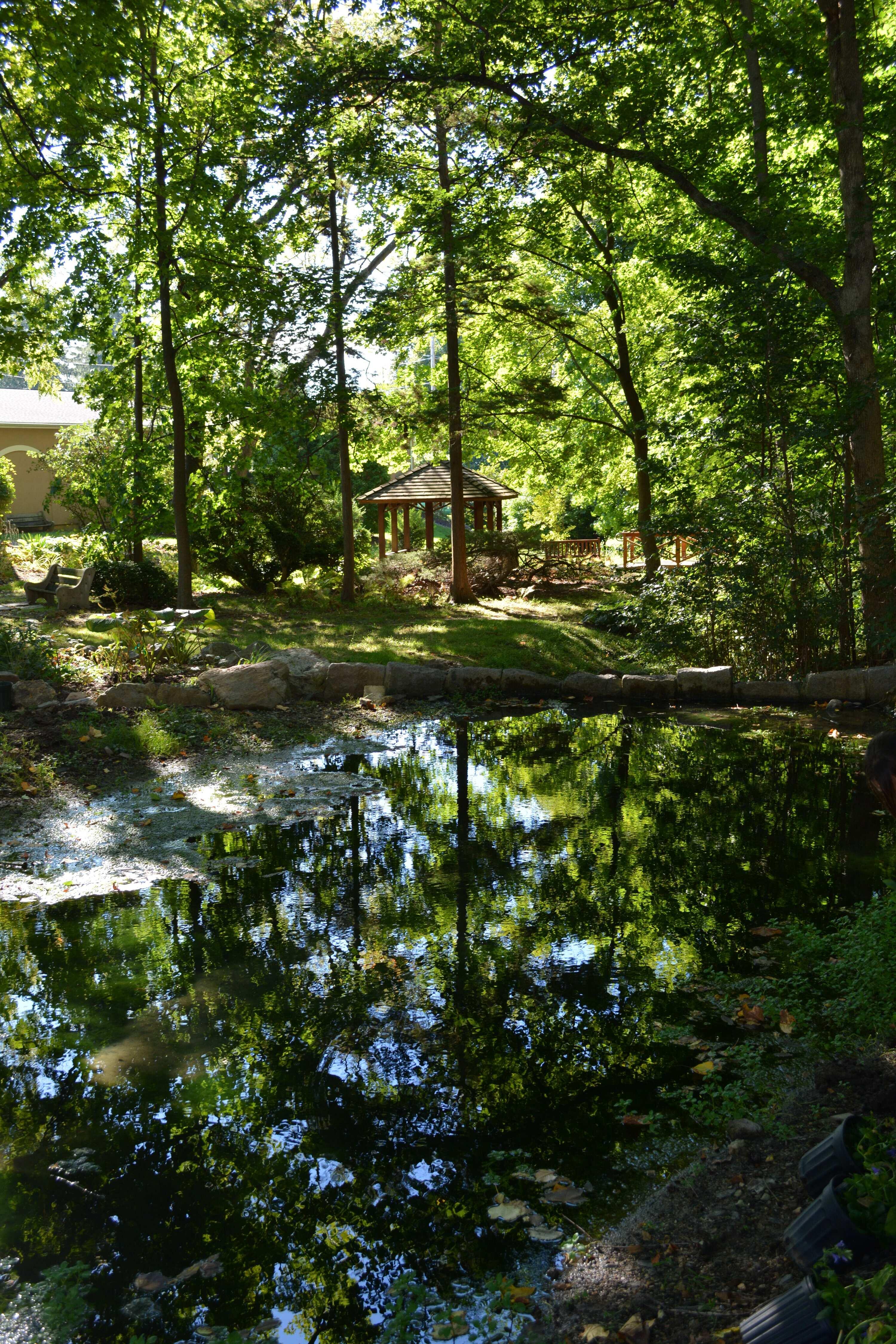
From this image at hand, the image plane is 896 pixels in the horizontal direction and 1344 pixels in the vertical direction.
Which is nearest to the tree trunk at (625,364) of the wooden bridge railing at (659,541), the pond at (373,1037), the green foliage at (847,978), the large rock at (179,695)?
the wooden bridge railing at (659,541)

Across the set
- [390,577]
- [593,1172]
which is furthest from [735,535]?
[390,577]

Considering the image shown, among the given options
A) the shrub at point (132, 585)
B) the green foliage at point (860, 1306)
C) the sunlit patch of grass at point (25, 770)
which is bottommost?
the green foliage at point (860, 1306)

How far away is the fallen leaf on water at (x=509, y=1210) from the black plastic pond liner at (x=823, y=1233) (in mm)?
872

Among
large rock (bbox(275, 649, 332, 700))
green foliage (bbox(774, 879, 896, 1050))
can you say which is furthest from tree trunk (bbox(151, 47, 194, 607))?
green foliage (bbox(774, 879, 896, 1050))

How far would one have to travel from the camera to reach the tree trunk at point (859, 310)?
418 inches

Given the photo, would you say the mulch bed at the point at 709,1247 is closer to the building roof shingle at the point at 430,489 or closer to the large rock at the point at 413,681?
the large rock at the point at 413,681

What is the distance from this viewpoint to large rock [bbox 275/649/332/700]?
1149 centimetres

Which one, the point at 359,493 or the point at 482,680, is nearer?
the point at 482,680

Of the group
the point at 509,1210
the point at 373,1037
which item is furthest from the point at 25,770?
the point at 509,1210

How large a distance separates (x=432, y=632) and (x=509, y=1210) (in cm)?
1221

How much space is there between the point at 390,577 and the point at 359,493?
15.0 m

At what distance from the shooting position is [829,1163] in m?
2.77

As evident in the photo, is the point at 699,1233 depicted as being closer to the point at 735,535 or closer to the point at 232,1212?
the point at 232,1212

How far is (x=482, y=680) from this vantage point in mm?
12359
